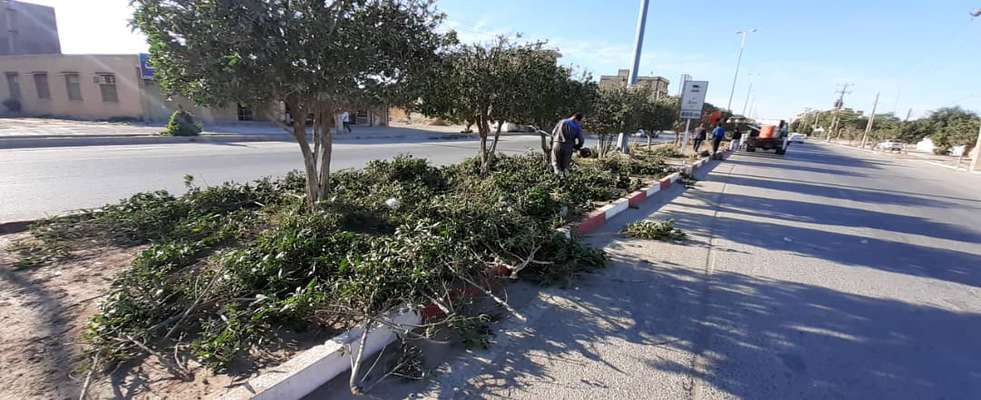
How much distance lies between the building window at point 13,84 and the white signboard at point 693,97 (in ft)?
124

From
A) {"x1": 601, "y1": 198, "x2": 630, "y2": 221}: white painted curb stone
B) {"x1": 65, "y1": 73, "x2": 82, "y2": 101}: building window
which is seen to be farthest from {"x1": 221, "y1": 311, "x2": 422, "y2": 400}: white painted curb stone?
{"x1": 65, "y1": 73, "x2": 82, "y2": 101}: building window

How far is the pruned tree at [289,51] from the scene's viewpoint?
352 centimetres

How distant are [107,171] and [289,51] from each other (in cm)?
762

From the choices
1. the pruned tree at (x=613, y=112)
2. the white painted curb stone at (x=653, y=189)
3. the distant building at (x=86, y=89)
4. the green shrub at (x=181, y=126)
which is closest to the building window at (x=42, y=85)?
the distant building at (x=86, y=89)

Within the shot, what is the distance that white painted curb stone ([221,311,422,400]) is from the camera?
2143mm

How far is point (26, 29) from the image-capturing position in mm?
33156

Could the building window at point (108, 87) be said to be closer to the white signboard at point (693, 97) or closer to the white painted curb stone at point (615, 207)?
the white painted curb stone at point (615, 207)

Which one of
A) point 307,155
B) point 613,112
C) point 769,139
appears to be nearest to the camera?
point 307,155

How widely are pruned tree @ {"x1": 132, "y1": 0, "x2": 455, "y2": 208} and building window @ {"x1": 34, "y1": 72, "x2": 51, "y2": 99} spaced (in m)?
31.8

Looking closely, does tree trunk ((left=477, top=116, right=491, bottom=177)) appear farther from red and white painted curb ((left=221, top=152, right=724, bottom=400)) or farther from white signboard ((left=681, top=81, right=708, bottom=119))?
white signboard ((left=681, top=81, right=708, bottom=119))

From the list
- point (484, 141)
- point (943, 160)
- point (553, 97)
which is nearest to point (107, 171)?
point (484, 141)

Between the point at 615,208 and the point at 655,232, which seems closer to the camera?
the point at 655,232

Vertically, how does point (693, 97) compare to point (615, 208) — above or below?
above

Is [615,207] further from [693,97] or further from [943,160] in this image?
[943,160]
